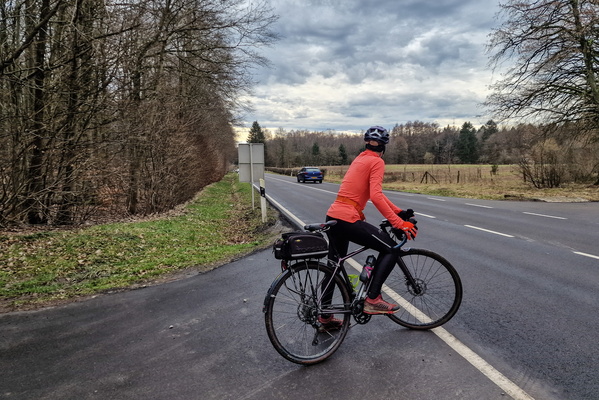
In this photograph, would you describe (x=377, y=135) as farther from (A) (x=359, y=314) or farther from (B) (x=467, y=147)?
(B) (x=467, y=147)

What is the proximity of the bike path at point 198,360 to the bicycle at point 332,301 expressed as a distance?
0.16 m

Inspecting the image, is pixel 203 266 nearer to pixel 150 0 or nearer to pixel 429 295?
pixel 429 295

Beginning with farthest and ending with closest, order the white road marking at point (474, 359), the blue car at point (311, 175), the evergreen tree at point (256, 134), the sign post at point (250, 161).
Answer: the evergreen tree at point (256, 134), the blue car at point (311, 175), the sign post at point (250, 161), the white road marking at point (474, 359)

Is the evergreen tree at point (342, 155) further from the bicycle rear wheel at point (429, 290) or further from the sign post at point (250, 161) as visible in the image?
the bicycle rear wheel at point (429, 290)

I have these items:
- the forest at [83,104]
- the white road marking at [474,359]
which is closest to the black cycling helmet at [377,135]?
the white road marking at [474,359]

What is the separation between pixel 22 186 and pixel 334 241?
26.3 ft

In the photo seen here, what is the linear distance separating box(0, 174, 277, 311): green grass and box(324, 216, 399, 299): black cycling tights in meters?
3.32

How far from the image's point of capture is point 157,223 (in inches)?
418

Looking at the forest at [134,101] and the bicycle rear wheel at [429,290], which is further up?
the forest at [134,101]

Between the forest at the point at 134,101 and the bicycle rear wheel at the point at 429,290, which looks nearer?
the bicycle rear wheel at the point at 429,290

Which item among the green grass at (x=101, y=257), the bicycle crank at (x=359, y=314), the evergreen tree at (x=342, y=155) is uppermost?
the evergreen tree at (x=342, y=155)

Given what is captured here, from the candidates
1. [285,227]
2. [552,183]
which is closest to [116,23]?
[285,227]

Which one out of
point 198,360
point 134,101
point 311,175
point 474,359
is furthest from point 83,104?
point 311,175

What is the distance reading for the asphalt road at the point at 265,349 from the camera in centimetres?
259
